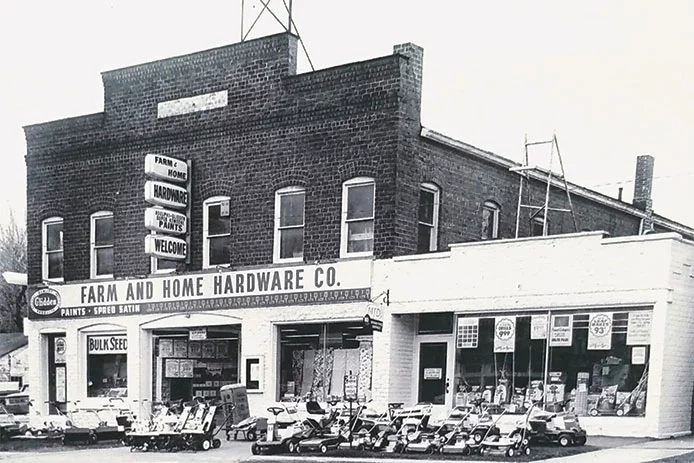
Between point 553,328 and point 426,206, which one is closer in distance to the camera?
point 553,328

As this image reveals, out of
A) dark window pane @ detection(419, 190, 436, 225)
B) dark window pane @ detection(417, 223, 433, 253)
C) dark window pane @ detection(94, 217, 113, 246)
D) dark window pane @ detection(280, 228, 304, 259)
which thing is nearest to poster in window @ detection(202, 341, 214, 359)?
dark window pane @ detection(280, 228, 304, 259)

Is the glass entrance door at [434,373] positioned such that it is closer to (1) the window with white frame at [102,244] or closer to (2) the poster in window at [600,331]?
(2) the poster in window at [600,331]

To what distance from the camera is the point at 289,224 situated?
20.6 meters

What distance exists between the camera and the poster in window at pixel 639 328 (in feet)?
52.4

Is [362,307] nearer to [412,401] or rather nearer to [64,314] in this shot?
[412,401]

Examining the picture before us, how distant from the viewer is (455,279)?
60.0ft

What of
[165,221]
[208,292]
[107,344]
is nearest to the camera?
[165,221]

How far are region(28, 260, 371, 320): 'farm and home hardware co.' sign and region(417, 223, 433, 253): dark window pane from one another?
1.37 meters

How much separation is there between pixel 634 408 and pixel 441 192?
21.4ft

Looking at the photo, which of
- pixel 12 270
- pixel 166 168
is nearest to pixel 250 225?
pixel 166 168

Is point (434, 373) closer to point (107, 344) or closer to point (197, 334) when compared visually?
point (197, 334)

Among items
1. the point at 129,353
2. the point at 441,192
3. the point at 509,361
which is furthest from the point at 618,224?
the point at 129,353

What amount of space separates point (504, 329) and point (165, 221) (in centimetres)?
854

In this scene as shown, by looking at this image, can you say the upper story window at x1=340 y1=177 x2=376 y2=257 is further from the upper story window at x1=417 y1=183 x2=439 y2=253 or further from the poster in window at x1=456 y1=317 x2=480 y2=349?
the poster in window at x1=456 y1=317 x2=480 y2=349
